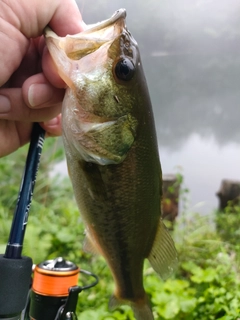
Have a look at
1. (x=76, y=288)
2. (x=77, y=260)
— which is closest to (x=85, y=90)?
(x=76, y=288)

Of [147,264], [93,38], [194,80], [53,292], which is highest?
[93,38]

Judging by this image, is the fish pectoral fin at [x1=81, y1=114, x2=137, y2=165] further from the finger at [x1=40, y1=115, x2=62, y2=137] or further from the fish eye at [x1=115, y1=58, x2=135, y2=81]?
the finger at [x1=40, y1=115, x2=62, y2=137]

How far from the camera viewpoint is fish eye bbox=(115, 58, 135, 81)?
0.88 m

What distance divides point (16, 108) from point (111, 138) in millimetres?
301

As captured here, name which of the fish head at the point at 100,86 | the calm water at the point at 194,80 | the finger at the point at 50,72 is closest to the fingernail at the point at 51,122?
the finger at the point at 50,72

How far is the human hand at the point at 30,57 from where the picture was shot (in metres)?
0.96

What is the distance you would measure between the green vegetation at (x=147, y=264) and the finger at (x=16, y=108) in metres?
0.98

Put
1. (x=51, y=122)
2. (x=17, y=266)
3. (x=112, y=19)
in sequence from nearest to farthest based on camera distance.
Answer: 1. (x=112, y=19)
2. (x=17, y=266)
3. (x=51, y=122)

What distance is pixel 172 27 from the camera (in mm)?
3414

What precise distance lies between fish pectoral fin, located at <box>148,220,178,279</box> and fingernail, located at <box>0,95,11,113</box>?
1.67 ft

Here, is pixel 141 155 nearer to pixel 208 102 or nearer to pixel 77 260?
pixel 77 260

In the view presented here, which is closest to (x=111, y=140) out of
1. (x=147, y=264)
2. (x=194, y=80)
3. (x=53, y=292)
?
(x=53, y=292)

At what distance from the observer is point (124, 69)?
880 millimetres

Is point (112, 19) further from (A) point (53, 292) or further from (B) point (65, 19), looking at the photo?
(A) point (53, 292)
